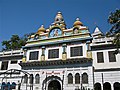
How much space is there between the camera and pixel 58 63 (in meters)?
27.4

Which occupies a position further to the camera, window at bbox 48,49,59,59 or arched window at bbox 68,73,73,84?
window at bbox 48,49,59,59

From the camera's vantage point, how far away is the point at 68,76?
26.4 m

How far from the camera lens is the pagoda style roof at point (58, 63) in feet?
84.1

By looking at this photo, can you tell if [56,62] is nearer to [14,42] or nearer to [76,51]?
[76,51]

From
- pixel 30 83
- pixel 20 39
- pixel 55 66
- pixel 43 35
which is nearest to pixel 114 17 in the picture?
pixel 55 66

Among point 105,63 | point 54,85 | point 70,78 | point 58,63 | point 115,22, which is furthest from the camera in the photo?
point 54,85

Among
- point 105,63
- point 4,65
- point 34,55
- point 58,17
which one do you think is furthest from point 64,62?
point 4,65

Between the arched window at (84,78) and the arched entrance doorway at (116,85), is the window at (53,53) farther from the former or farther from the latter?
the arched entrance doorway at (116,85)

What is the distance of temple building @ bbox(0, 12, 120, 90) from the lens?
24.8 m

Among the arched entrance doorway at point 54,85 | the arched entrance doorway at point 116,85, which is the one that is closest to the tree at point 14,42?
the arched entrance doorway at point 54,85

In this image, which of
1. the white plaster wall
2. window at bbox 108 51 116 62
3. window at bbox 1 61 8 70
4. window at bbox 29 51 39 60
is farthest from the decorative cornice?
window at bbox 1 61 8 70

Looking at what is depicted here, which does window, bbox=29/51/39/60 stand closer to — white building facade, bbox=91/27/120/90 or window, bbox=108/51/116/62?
white building facade, bbox=91/27/120/90

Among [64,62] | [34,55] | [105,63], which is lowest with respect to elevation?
[105,63]

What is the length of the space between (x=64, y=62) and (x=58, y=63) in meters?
1.17
